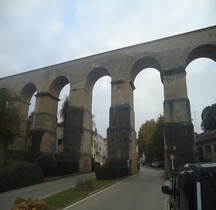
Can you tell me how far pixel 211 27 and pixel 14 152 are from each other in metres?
29.6

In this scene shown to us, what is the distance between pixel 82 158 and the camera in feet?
93.5

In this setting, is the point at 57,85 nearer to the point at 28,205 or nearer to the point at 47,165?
the point at 47,165

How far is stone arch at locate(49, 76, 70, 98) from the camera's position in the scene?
33.7m

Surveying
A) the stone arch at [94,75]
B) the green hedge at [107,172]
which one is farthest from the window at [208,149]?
the green hedge at [107,172]

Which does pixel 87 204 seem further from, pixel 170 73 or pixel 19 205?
pixel 170 73

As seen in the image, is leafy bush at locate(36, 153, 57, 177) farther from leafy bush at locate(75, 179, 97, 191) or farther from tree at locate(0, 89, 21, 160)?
leafy bush at locate(75, 179, 97, 191)

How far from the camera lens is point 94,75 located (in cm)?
3212

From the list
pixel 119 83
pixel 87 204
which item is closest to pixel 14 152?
pixel 119 83

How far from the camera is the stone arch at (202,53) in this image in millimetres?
26062

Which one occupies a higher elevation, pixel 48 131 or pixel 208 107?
pixel 208 107

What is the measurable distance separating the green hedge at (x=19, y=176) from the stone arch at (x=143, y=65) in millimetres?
16209

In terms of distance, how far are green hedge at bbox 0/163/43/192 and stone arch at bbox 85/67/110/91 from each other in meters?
15.2

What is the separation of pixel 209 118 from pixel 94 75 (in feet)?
99.4

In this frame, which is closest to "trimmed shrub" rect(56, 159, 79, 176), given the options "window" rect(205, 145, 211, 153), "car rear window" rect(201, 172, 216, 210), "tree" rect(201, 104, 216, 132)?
"car rear window" rect(201, 172, 216, 210)
